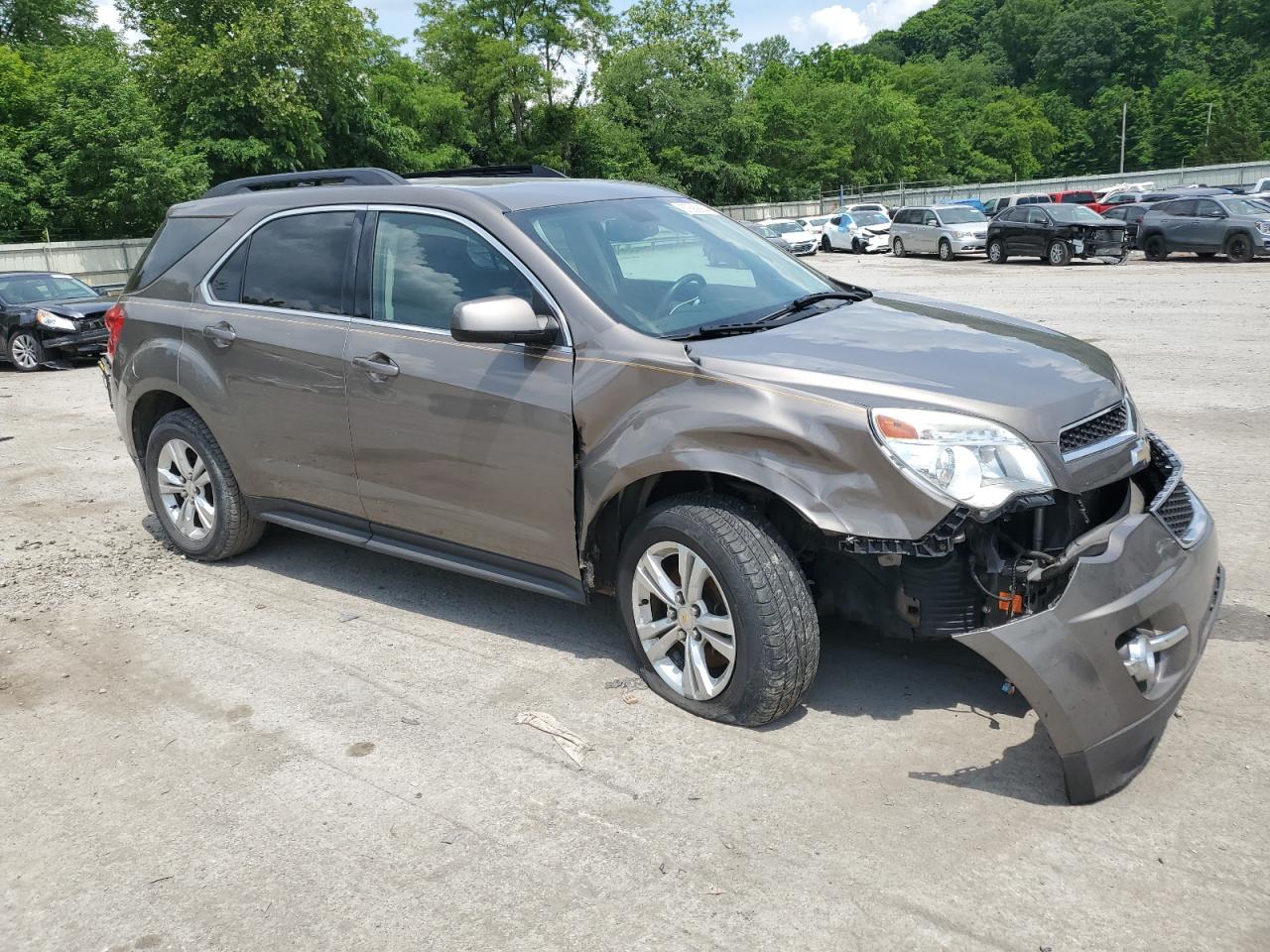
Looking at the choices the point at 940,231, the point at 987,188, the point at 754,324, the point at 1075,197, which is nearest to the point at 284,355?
the point at 754,324

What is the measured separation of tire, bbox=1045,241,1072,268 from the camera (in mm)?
26688

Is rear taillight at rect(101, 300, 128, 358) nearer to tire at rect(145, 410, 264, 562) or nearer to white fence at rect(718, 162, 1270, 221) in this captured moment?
tire at rect(145, 410, 264, 562)

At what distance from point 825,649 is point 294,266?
2963 mm

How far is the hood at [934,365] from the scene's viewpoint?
3535mm

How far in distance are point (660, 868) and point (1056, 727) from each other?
119 centimetres

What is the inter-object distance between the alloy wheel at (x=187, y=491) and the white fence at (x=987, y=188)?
5060cm

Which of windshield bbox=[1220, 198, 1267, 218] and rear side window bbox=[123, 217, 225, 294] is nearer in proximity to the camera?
rear side window bbox=[123, 217, 225, 294]

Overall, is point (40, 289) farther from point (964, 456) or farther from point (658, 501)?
point (964, 456)

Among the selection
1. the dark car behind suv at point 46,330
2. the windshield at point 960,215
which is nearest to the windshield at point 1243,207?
the windshield at point 960,215

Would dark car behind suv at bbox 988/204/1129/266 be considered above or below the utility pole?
below

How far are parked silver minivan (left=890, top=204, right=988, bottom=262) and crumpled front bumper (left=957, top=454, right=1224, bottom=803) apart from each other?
1140 inches

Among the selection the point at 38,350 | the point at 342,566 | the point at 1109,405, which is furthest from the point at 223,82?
the point at 1109,405

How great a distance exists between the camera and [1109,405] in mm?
3795

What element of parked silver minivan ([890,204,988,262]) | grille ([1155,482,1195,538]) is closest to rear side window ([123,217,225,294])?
grille ([1155,482,1195,538])
